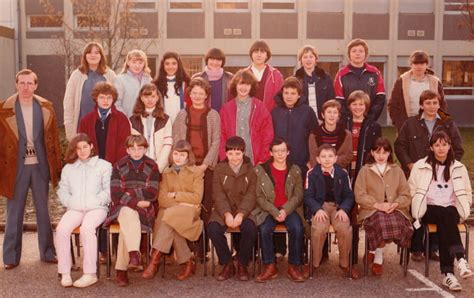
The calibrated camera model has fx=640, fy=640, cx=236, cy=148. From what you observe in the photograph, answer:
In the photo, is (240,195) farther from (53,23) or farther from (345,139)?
(53,23)

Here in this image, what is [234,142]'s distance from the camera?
6.38 metres

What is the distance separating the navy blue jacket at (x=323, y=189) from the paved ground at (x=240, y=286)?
707 mm

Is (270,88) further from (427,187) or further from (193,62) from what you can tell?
Answer: (193,62)

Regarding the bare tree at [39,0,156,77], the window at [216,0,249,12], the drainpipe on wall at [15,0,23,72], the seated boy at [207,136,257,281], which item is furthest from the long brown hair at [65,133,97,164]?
the drainpipe on wall at [15,0,23,72]

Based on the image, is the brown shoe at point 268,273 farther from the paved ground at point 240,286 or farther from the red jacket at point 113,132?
the red jacket at point 113,132

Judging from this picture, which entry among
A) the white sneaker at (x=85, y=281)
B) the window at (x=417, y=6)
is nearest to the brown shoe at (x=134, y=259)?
the white sneaker at (x=85, y=281)

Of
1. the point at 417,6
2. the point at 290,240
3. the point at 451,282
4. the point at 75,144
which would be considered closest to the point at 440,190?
the point at 451,282

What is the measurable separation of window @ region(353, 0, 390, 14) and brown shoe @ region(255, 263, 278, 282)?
2063 centimetres

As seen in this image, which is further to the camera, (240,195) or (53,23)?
(53,23)

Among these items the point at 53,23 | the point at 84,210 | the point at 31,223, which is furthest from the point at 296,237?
the point at 53,23

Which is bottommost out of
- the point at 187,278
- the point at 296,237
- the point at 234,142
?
the point at 187,278

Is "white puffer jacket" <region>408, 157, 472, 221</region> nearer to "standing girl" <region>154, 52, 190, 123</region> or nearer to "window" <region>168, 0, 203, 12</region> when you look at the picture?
"standing girl" <region>154, 52, 190, 123</region>

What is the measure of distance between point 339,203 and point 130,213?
2074mm

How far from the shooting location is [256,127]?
265 inches
